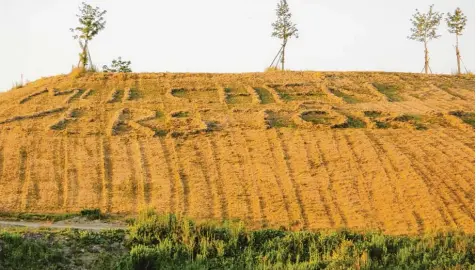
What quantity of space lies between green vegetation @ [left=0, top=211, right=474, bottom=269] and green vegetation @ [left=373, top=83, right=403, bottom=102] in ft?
36.1

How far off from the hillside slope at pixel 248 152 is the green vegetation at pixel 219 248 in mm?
1574

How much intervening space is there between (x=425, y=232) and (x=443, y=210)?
1343 mm

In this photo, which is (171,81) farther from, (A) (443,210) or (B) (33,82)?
(A) (443,210)

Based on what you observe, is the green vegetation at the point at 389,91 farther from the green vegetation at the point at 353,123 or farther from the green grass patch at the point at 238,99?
the green grass patch at the point at 238,99

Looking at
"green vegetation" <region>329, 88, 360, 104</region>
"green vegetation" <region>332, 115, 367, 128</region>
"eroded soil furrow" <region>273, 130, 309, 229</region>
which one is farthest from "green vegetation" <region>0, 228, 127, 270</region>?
"green vegetation" <region>329, 88, 360, 104</region>

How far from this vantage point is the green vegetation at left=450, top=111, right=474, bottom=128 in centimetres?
2035

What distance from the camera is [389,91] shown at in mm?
24531

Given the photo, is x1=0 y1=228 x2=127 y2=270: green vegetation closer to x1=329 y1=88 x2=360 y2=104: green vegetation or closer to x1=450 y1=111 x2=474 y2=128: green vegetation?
x1=450 y1=111 x2=474 y2=128: green vegetation

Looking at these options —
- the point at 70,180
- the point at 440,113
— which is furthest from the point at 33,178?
the point at 440,113

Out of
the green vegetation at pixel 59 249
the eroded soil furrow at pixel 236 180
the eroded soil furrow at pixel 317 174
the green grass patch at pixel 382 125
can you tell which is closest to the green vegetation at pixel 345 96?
the green grass patch at pixel 382 125

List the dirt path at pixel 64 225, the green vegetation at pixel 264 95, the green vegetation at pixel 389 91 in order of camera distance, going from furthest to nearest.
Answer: the green vegetation at pixel 389 91, the green vegetation at pixel 264 95, the dirt path at pixel 64 225

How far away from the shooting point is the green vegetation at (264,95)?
886 inches

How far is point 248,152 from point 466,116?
7.39m

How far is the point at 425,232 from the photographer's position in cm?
1365
